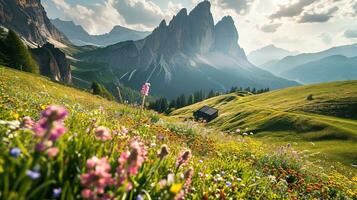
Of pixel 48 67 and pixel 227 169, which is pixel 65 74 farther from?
pixel 227 169

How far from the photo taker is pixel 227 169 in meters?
7.95

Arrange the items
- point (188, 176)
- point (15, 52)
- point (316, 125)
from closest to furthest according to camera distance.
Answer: point (188, 176)
point (316, 125)
point (15, 52)

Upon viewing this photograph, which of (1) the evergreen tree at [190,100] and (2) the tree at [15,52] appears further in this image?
(1) the evergreen tree at [190,100]

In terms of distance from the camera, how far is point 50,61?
12875cm

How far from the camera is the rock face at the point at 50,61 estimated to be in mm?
127000

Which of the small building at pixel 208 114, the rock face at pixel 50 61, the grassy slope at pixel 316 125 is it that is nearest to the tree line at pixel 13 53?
the rock face at pixel 50 61

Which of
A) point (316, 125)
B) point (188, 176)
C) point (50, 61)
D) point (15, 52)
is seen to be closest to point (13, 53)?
point (15, 52)

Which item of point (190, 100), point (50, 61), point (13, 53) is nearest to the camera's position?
point (13, 53)

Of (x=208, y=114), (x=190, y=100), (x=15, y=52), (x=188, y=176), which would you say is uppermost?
(x=190, y=100)

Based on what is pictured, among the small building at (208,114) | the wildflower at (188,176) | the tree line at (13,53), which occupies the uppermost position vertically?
the tree line at (13,53)

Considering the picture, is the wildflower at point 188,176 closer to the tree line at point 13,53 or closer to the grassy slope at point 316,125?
the grassy slope at point 316,125

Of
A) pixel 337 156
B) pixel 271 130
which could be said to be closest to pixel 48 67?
pixel 271 130

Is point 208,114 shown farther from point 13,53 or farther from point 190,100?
point 190,100

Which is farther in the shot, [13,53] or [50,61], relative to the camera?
[50,61]
